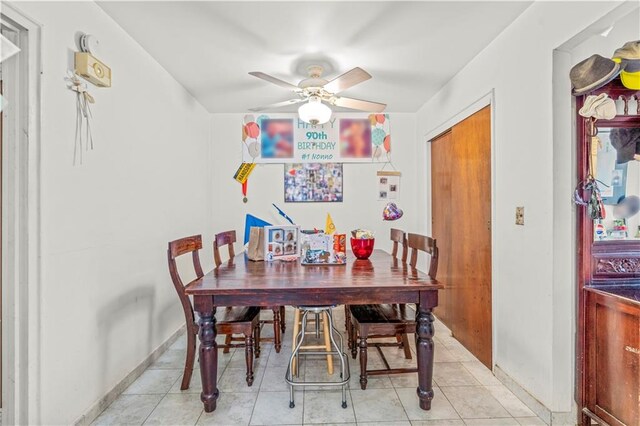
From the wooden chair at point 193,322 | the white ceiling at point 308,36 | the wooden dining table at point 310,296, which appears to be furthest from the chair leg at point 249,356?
the white ceiling at point 308,36

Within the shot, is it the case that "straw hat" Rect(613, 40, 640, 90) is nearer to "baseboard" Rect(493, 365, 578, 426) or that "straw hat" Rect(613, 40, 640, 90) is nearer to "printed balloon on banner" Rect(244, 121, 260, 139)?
"baseboard" Rect(493, 365, 578, 426)

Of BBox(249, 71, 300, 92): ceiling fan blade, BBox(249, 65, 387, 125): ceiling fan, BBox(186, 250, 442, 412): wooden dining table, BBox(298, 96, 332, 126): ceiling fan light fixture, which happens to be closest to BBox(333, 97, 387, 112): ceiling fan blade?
BBox(249, 65, 387, 125): ceiling fan

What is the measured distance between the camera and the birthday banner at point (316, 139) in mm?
3904

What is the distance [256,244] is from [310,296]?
0.90 m

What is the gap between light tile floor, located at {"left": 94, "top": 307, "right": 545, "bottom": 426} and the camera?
1.80 meters

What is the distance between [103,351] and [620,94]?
3272 mm

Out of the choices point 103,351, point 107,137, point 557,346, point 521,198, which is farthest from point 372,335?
point 107,137

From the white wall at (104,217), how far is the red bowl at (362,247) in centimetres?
161

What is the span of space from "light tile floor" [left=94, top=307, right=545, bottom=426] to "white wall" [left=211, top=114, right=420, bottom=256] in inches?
71.5

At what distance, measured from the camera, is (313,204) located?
3957 mm

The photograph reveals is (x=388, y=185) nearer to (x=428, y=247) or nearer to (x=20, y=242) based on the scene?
(x=428, y=247)

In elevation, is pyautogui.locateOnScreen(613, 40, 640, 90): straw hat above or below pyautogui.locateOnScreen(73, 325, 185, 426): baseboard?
above

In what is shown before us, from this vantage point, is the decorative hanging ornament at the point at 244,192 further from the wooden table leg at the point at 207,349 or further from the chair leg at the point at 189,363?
the wooden table leg at the point at 207,349

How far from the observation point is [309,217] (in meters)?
3.97
